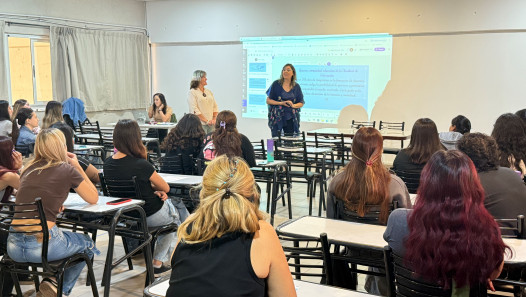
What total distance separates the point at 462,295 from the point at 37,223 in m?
2.16

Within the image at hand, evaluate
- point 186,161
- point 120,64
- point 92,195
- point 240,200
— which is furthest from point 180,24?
point 240,200

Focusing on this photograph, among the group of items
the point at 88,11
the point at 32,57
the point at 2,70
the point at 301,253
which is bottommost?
the point at 301,253

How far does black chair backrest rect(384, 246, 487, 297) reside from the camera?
1.83m

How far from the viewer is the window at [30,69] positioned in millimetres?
8367

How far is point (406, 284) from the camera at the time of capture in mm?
1965

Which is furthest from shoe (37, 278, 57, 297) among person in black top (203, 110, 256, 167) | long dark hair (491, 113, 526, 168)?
long dark hair (491, 113, 526, 168)

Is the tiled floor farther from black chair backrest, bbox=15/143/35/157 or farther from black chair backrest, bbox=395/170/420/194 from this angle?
black chair backrest, bbox=15/143/35/157

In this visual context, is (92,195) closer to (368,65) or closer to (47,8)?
(368,65)

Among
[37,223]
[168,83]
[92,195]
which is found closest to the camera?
[37,223]

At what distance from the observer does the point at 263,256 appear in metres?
1.51

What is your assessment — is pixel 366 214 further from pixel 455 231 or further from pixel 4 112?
pixel 4 112

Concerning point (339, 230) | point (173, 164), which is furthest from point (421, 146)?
point (173, 164)

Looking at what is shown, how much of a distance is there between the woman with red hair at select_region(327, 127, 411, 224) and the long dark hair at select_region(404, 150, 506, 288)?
0.87m

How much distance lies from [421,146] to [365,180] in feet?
3.84
